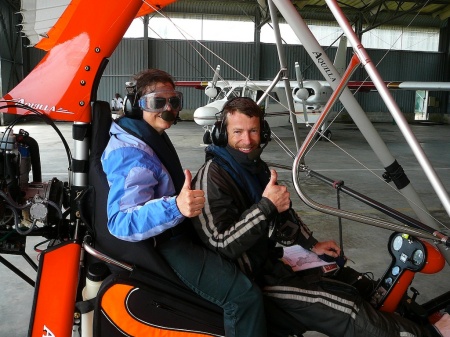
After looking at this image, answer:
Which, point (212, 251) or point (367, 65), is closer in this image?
point (367, 65)

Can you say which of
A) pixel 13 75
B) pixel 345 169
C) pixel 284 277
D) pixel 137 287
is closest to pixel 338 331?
pixel 284 277

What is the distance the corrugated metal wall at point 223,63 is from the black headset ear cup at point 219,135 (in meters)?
18.5

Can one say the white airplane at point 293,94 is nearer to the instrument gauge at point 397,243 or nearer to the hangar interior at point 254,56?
the hangar interior at point 254,56

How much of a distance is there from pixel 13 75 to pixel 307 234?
19.4 meters

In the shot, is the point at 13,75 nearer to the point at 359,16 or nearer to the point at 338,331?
the point at 359,16

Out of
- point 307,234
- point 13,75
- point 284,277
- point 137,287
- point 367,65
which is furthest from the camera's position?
point 13,75

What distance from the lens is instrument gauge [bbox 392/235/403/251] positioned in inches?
70.4

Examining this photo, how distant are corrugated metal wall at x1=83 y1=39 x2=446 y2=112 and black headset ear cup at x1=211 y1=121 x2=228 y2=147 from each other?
60.8 ft

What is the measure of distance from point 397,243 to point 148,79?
1284 millimetres

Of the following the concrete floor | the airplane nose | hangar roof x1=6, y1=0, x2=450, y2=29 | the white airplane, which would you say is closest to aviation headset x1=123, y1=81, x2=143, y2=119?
the concrete floor

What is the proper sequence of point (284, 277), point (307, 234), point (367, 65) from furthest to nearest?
point (307, 234) → point (284, 277) → point (367, 65)

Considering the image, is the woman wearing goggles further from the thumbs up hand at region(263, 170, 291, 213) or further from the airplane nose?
the airplane nose

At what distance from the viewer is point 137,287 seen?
1473mm

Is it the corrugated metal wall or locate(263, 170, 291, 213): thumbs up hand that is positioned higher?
the corrugated metal wall
